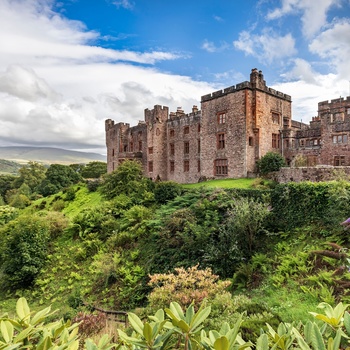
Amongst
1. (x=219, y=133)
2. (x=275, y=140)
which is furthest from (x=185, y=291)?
(x=275, y=140)

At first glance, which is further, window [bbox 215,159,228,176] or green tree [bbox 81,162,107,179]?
green tree [bbox 81,162,107,179]

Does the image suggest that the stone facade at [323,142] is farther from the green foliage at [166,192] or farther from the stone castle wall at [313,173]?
the green foliage at [166,192]

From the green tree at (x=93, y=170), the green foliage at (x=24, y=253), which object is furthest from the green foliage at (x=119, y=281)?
the green tree at (x=93, y=170)

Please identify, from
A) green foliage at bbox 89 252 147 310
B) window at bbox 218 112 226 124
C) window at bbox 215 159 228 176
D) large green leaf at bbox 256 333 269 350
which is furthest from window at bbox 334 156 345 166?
large green leaf at bbox 256 333 269 350

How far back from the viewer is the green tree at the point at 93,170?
61.9 metres

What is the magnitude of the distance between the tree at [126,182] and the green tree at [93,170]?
35110 millimetres

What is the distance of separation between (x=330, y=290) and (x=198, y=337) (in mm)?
7456

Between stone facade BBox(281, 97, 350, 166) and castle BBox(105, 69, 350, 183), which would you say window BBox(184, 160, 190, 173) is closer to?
castle BBox(105, 69, 350, 183)

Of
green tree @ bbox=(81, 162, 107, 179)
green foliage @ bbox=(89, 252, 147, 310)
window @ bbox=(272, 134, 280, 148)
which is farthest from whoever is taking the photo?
green tree @ bbox=(81, 162, 107, 179)

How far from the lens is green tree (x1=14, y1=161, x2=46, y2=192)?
62.4 m

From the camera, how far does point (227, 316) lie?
273 inches

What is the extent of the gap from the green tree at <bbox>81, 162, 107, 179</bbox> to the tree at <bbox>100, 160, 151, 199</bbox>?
35.1 meters

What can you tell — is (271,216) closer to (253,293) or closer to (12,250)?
(253,293)

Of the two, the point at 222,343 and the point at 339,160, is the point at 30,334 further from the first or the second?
the point at 339,160
